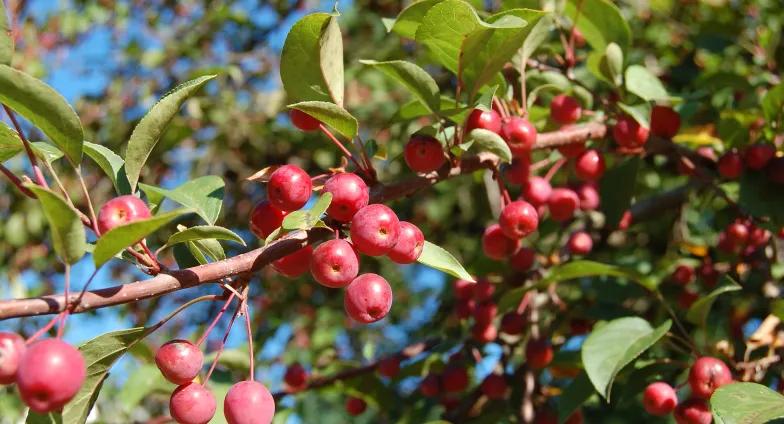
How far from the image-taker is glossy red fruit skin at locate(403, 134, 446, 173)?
1195mm

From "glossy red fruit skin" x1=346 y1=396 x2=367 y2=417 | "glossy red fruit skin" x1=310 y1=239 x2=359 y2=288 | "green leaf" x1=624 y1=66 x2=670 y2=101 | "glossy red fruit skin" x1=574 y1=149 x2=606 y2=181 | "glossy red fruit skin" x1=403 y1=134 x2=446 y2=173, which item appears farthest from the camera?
"glossy red fruit skin" x1=346 y1=396 x2=367 y2=417

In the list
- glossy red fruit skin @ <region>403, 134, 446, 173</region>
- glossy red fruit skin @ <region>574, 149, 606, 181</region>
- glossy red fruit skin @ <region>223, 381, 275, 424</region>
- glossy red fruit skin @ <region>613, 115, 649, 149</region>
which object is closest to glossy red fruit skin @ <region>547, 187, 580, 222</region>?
glossy red fruit skin @ <region>574, 149, 606, 181</region>

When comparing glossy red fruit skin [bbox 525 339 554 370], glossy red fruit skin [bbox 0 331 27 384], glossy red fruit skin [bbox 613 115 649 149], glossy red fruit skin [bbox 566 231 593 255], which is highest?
glossy red fruit skin [bbox 0 331 27 384]

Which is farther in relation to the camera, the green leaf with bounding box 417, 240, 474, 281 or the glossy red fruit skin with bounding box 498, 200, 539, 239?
the glossy red fruit skin with bounding box 498, 200, 539, 239

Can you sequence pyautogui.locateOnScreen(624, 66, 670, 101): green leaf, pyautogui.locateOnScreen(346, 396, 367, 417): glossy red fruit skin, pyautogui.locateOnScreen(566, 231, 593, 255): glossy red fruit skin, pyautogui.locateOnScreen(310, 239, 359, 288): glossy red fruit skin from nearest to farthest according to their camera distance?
1. pyautogui.locateOnScreen(310, 239, 359, 288): glossy red fruit skin
2. pyautogui.locateOnScreen(624, 66, 670, 101): green leaf
3. pyautogui.locateOnScreen(566, 231, 593, 255): glossy red fruit skin
4. pyautogui.locateOnScreen(346, 396, 367, 417): glossy red fruit skin

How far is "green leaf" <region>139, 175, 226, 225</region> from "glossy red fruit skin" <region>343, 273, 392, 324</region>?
24 cm

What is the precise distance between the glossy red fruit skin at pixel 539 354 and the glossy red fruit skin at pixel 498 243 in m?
0.34

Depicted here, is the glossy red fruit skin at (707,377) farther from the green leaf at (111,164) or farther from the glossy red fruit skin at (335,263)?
the green leaf at (111,164)

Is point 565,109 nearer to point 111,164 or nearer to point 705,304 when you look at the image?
point 705,304

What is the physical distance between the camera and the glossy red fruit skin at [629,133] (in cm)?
154

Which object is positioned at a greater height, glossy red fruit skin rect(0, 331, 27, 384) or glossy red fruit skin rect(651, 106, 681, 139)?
glossy red fruit skin rect(0, 331, 27, 384)

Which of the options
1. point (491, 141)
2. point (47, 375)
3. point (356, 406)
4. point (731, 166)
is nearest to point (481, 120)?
point (491, 141)

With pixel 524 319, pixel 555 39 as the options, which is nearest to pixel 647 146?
pixel 524 319

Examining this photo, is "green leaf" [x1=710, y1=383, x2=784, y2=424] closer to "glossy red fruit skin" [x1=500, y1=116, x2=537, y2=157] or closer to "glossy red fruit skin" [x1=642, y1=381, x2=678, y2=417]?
"glossy red fruit skin" [x1=642, y1=381, x2=678, y2=417]
